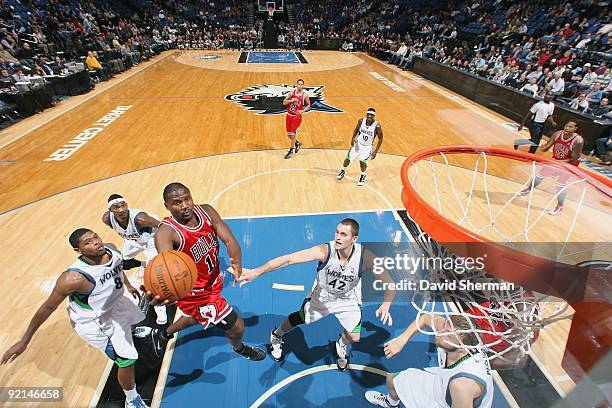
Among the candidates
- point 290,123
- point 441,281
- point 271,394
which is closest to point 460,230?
point 441,281

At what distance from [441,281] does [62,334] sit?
462cm

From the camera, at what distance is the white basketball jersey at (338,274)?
131 inches

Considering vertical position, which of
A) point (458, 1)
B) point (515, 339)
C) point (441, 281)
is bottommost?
point (441, 281)

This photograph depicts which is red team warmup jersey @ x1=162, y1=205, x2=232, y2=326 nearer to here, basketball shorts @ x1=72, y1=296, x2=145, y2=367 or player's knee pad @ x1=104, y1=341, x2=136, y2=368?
basketball shorts @ x1=72, y1=296, x2=145, y2=367

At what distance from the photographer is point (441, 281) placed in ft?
13.9

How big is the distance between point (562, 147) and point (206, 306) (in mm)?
6829

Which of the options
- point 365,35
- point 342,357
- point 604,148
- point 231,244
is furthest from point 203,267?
point 365,35

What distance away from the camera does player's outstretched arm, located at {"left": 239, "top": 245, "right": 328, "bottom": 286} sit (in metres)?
2.93

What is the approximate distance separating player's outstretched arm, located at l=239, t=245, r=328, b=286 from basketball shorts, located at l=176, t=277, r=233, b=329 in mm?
416

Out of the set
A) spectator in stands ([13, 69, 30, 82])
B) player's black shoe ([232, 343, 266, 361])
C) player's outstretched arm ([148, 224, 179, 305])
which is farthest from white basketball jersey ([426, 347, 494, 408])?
spectator in stands ([13, 69, 30, 82])

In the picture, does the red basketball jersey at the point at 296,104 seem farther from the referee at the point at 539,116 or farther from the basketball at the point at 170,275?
the basketball at the point at 170,275

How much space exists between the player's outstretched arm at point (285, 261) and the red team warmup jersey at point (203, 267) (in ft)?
1.32

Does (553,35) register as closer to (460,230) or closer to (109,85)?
(460,230)

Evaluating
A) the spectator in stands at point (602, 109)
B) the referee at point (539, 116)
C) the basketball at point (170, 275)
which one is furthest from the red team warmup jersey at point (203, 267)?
the spectator in stands at point (602, 109)
